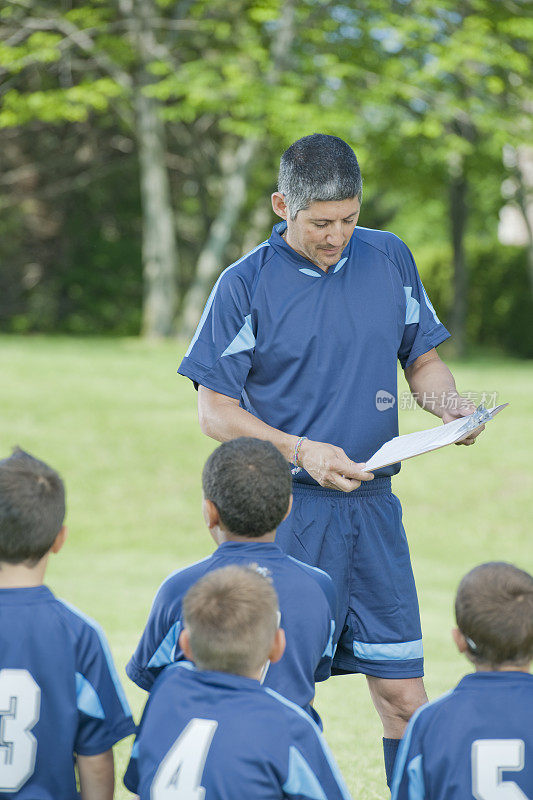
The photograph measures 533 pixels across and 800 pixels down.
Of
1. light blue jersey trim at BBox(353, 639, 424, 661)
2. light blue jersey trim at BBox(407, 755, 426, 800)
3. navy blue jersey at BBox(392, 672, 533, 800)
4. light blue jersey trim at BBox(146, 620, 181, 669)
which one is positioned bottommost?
light blue jersey trim at BBox(353, 639, 424, 661)

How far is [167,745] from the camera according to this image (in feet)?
7.80

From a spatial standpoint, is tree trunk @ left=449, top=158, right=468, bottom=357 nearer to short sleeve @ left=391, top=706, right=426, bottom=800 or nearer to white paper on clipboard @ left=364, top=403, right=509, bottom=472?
white paper on clipboard @ left=364, top=403, right=509, bottom=472

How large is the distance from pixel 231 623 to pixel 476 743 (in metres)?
0.62

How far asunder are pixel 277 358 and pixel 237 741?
1.49m

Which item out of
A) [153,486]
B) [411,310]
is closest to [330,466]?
[411,310]

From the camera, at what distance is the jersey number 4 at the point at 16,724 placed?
251cm

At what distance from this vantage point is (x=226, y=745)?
2307mm

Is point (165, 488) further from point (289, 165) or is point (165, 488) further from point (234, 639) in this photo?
point (234, 639)

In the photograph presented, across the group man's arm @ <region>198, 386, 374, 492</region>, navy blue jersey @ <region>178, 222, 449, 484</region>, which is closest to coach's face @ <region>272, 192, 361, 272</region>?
navy blue jersey @ <region>178, 222, 449, 484</region>

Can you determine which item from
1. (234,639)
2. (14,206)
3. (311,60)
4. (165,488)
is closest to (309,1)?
(311,60)

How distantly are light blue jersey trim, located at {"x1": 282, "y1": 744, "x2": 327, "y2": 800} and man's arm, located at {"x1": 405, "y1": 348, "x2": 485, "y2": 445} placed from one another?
150 centimetres

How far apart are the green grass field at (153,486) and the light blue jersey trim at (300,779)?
13.3 ft

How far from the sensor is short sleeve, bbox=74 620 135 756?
8.52 ft

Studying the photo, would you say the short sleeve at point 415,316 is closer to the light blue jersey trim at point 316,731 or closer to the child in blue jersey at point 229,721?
the child in blue jersey at point 229,721
